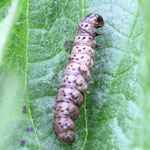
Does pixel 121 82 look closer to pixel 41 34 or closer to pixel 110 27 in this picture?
pixel 110 27

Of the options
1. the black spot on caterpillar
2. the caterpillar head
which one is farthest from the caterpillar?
the black spot on caterpillar

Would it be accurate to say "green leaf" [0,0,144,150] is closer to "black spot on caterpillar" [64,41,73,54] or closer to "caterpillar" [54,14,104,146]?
"black spot on caterpillar" [64,41,73,54]

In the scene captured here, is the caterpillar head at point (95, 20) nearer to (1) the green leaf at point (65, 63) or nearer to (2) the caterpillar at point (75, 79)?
(2) the caterpillar at point (75, 79)

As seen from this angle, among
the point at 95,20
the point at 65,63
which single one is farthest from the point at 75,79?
the point at 95,20

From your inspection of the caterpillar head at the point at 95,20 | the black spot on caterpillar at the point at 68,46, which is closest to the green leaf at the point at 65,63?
the black spot on caterpillar at the point at 68,46

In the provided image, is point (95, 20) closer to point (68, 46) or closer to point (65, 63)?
point (68, 46)
